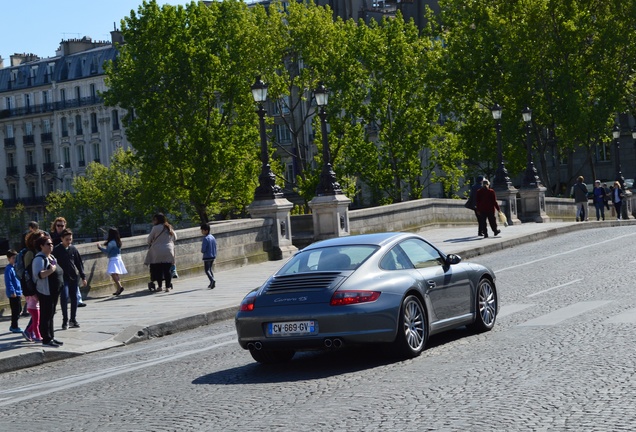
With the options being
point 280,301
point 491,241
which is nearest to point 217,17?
point 491,241

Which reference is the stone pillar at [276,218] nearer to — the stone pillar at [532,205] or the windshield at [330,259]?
the windshield at [330,259]

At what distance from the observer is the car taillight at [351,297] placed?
12.1 metres

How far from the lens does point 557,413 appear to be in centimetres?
887

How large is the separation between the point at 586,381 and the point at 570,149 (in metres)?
62.7

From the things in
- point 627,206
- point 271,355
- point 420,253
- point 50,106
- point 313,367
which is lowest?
point 627,206

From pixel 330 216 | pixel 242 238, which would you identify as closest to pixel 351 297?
pixel 242 238

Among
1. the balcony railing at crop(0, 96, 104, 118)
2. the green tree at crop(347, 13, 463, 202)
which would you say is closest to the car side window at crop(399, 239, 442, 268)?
the green tree at crop(347, 13, 463, 202)

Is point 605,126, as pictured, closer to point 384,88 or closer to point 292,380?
point 384,88

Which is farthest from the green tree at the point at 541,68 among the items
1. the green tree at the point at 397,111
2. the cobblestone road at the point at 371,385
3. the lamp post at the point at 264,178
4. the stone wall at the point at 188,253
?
the cobblestone road at the point at 371,385

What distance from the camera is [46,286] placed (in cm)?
1653

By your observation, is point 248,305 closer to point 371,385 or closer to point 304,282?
point 304,282

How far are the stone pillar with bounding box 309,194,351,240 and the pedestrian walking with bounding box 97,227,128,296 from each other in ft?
36.2

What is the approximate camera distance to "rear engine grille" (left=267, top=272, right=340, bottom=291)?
12335mm

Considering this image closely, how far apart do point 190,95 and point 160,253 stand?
49.7m
